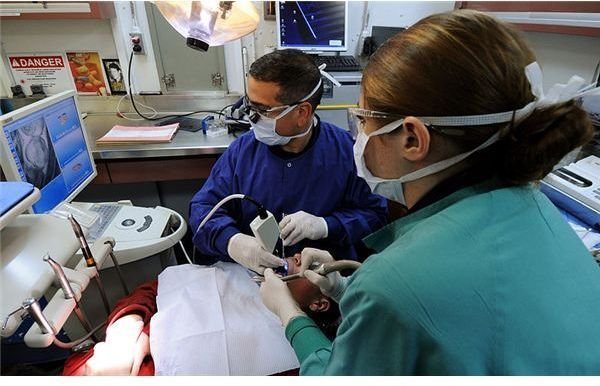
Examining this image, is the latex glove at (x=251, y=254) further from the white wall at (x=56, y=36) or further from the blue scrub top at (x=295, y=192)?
the white wall at (x=56, y=36)

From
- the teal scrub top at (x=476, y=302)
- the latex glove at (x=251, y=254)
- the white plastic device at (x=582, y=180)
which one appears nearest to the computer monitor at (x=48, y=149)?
the latex glove at (x=251, y=254)

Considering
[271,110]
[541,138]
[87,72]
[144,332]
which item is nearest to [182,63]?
[87,72]

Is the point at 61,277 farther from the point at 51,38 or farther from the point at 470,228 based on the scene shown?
the point at 51,38

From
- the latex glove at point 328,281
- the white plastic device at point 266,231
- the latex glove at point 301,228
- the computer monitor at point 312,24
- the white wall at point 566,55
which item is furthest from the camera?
the computer monitor at point 312,24

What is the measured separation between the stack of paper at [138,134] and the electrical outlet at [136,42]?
1.77 ft

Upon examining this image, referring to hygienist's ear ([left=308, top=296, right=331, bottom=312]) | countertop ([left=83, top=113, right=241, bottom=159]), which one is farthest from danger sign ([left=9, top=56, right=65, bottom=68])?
hygienist's ear ([left=308, top=296, right=331, bottom=312])

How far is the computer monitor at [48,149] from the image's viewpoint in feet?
3.39

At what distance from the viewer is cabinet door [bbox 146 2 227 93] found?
7.47 feet

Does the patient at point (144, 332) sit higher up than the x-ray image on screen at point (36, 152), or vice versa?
the x-ray image on screen at point (36, 152)

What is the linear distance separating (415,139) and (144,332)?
0.93 m

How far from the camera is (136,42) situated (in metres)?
2.23

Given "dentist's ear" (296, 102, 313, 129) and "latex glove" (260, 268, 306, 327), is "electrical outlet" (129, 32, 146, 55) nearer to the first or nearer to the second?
"dentist's ear" (296, 102, 313, 129)

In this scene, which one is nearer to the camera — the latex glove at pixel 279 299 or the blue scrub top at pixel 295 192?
the latex glove at pixel 279 299

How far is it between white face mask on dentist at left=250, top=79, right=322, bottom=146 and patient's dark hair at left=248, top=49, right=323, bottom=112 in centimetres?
2
